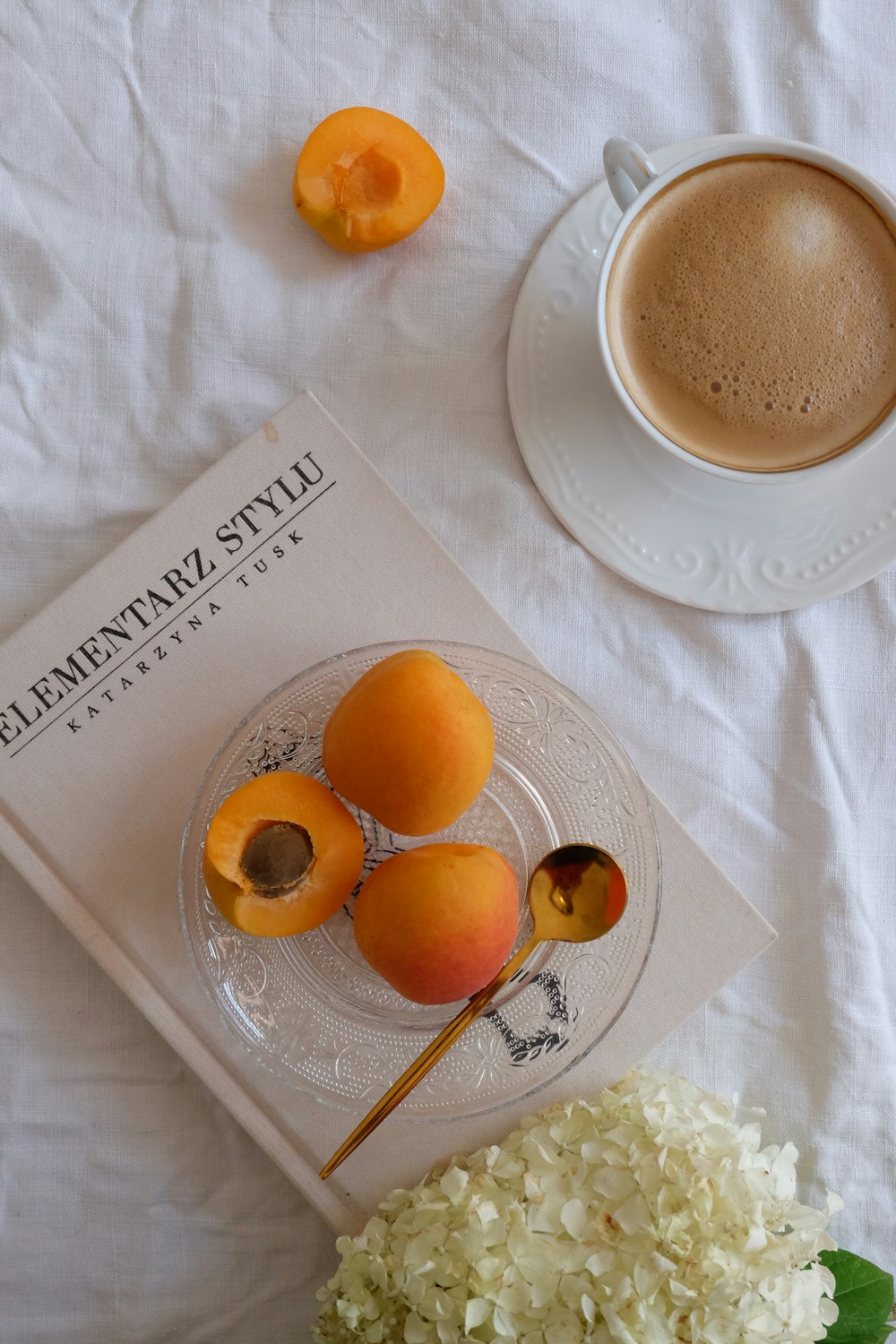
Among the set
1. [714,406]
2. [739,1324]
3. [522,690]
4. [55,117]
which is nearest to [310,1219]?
[739,1324]

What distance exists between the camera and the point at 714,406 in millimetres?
673

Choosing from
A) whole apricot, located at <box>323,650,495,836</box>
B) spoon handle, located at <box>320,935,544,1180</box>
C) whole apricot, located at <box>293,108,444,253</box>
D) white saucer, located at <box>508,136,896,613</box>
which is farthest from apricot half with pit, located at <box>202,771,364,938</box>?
whole apricot, located at <box>293,108,444,253</box>

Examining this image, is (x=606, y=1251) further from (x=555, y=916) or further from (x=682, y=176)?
(x=682, y=176)

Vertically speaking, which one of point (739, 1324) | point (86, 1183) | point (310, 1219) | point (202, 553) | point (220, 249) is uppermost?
point (220, 249)

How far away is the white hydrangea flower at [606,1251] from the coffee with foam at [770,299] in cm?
45

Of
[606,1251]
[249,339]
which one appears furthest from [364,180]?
[606,1251]

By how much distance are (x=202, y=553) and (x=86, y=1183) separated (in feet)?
1.57

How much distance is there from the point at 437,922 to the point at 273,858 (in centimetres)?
10

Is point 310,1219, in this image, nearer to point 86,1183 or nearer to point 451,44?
point 86,1183

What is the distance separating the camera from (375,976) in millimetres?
707

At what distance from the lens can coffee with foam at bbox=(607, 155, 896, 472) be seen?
0.66 m

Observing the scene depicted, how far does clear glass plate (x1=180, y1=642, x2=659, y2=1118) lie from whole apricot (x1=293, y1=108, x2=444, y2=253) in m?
0.30

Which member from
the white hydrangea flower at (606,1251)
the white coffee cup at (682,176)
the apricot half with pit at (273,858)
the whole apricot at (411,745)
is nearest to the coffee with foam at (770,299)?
the white coffee cup at (682,176)

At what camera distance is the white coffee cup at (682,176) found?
0.65 metres
